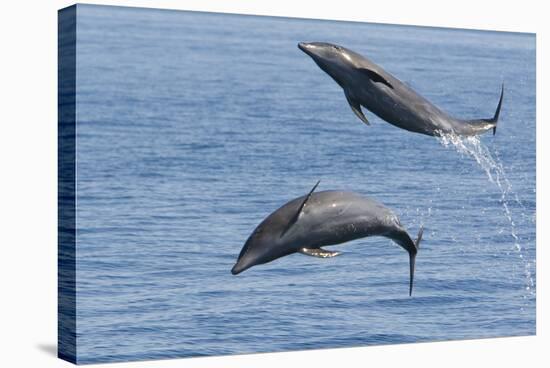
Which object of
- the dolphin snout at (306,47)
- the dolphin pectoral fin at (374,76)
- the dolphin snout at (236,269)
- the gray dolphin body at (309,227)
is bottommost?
the dolphin snout at (236,269)

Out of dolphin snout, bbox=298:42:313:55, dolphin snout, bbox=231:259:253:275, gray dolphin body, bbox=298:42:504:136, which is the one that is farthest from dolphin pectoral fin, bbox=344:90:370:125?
dolphin snout, bbox=231:259:253:275

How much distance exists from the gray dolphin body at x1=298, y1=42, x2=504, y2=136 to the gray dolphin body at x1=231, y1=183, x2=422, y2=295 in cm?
123

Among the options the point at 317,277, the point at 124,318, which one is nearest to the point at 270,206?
the point at 317,277

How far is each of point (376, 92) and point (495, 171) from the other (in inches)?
105

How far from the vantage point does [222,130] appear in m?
17.2

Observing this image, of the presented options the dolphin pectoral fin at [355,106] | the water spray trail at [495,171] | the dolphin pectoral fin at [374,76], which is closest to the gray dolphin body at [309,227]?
the dolphin pectoral fin at [355,106]

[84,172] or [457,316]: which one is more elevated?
[84,172]

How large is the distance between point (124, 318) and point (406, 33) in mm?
5687

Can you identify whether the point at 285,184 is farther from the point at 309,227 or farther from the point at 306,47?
the point at 306,47

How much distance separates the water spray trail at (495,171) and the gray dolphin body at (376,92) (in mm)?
375

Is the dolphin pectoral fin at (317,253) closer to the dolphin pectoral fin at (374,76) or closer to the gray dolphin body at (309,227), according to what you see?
the gray dolphin body at (309,227)

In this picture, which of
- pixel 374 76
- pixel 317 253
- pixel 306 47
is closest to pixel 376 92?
pixel 374 76

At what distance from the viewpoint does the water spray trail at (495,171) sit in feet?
60.6

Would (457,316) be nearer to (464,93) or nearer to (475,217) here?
(475,217)
